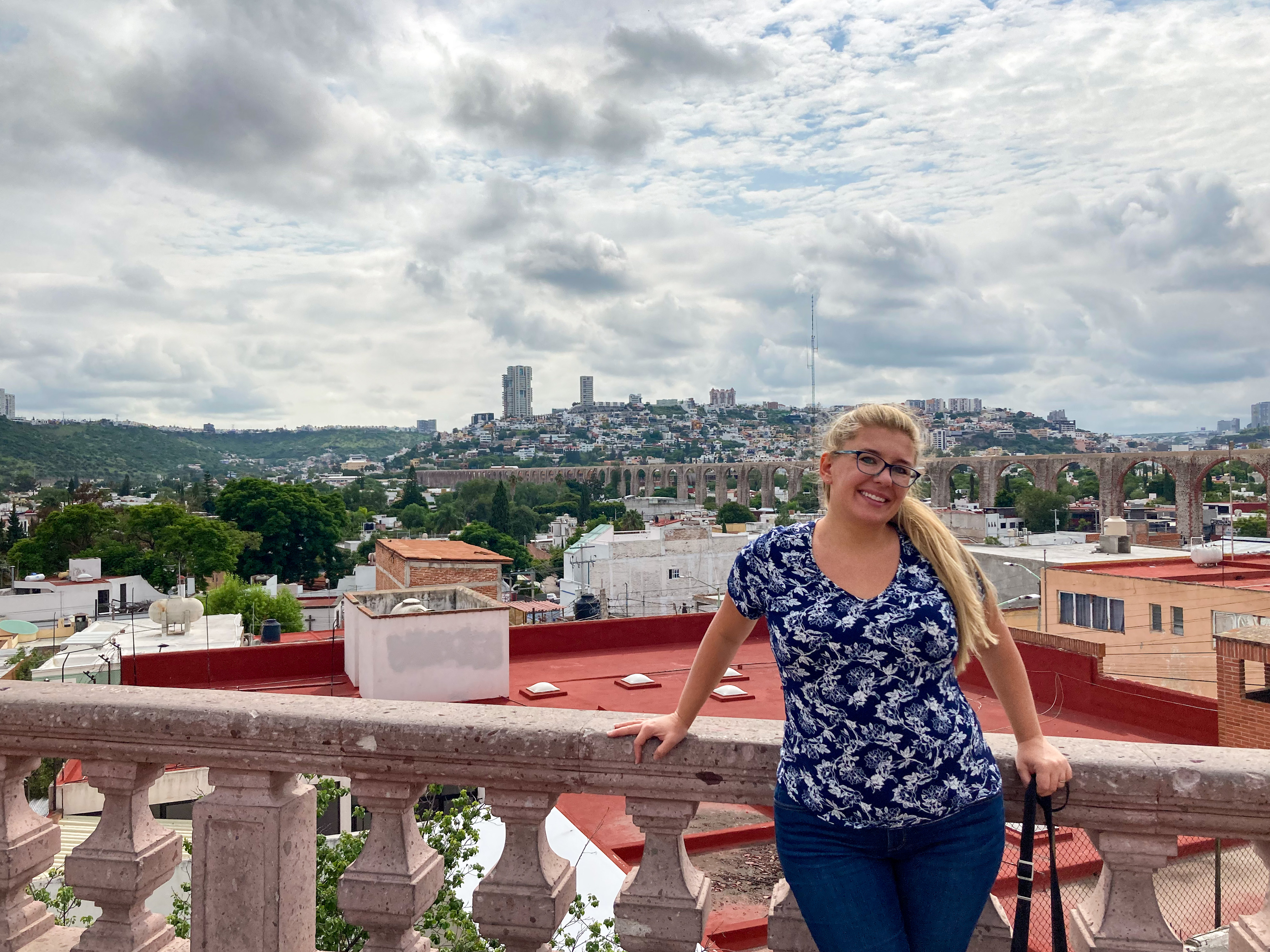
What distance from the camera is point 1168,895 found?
7363mm

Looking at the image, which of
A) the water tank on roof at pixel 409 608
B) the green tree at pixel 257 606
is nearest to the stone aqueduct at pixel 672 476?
the green tree at pixel 257 606

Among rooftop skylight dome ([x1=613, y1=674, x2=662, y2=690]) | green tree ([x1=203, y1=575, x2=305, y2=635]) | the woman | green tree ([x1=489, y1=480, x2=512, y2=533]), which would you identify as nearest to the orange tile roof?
green tree ([x1=203, y1=575, x2=305, y2=635])

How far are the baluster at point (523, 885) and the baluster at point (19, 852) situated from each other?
1.06m

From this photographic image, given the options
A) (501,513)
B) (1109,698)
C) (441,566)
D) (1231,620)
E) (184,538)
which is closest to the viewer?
(1109,698)

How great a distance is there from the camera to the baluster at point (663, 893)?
1.85 metres

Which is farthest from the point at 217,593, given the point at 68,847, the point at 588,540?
the point at 68,847

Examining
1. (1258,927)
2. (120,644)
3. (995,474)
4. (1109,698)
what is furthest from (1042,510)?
(1258,927)

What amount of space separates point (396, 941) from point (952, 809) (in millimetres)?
1201

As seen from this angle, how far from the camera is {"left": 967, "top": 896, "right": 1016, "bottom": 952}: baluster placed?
5.86 ft

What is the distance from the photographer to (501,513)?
82438mm

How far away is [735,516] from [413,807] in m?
72.9

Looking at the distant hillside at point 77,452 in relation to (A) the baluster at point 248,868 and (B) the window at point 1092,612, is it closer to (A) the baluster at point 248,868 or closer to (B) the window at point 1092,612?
(B) the window at point 1092,612

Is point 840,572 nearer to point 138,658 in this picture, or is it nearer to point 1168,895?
point 1168,895

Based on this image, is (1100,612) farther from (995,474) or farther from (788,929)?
(995,474)
